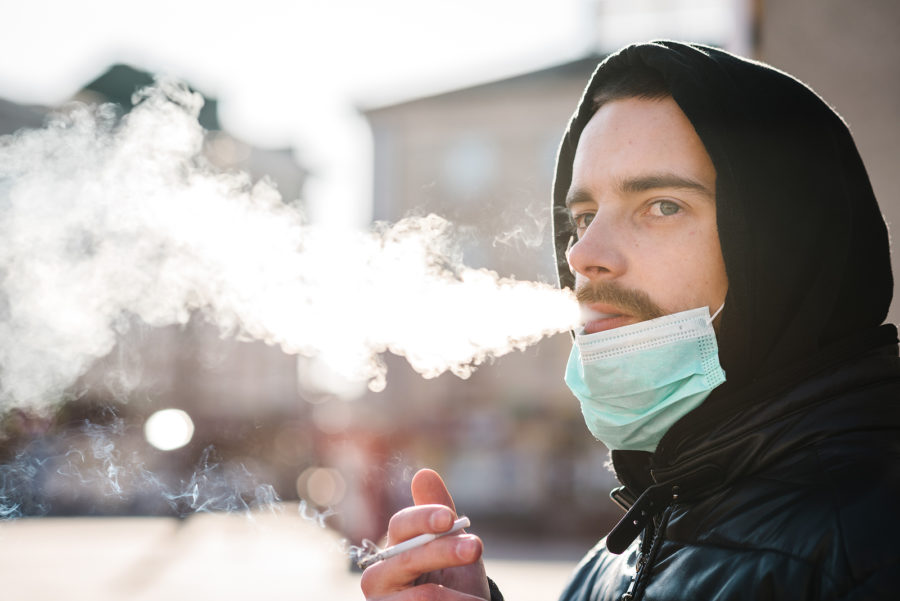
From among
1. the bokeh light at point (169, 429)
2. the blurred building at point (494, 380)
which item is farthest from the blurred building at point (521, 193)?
the bokeh light at point (169, 429)

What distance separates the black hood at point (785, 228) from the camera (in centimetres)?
191

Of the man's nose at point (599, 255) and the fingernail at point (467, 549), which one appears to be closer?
the fingernail at point (467, 549)

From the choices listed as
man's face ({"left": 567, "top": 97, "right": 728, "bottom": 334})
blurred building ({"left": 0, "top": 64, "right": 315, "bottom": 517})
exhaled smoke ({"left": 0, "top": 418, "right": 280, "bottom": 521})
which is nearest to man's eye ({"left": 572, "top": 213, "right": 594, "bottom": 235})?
man's face ({"left": 567, "top": 97, "right": 728, "bottom": 334})

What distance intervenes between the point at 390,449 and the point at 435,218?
39.6ft

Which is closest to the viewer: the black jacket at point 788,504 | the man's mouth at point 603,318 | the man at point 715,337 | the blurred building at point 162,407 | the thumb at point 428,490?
the black jacket at point 788,504

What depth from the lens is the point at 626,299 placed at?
6.92ft

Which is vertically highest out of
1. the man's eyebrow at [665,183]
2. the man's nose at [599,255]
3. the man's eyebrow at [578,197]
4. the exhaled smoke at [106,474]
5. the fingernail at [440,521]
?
the man's eyebrow at [665,183]

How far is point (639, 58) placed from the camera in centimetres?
234

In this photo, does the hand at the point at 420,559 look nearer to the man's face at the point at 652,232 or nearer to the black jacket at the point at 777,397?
the black jacket at the point at 777,397

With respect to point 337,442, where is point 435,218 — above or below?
above

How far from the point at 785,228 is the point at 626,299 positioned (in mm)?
481

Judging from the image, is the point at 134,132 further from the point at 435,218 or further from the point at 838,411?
the point at 838,411

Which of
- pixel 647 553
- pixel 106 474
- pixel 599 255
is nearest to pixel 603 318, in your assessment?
pixel 599 255

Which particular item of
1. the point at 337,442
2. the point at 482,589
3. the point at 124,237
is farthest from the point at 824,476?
the point at 337,442
